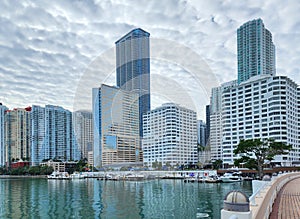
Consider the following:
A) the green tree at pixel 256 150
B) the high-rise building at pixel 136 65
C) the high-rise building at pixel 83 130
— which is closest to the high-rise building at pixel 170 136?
the high-rise building at pixel 136 65

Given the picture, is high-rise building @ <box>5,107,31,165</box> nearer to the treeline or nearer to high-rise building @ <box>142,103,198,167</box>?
the treeline

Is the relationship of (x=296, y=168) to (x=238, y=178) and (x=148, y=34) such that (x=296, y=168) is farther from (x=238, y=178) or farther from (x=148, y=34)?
(x=148, y=34)

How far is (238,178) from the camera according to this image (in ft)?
269

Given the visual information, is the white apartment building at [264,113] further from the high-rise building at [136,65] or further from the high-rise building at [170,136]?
the high-rise building at [136,65]

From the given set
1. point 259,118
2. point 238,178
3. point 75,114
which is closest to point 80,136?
point 75,114

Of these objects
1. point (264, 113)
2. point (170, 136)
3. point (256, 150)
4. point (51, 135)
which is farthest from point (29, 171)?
point (256, 150)

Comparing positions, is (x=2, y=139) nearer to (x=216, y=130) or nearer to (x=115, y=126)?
(x=115, y=126)

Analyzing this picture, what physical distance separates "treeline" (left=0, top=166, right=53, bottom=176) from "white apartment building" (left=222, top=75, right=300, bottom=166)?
85467mm

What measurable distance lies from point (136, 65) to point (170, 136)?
43.3 m

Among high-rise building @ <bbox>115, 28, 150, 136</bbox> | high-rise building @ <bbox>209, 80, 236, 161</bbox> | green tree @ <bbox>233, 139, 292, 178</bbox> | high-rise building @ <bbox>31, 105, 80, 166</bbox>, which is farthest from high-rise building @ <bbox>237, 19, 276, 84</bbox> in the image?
green tree @ <bbox>233, 139, 292, 178</bbox>

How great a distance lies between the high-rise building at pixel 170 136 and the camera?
149m

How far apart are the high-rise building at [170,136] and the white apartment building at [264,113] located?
33.3 m

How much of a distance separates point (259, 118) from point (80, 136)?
11461 centimetres

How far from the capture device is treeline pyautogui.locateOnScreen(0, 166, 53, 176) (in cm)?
15125
